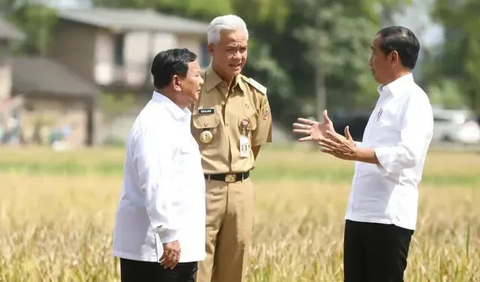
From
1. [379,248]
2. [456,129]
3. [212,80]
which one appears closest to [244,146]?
[212,80]

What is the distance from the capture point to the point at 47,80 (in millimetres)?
50188

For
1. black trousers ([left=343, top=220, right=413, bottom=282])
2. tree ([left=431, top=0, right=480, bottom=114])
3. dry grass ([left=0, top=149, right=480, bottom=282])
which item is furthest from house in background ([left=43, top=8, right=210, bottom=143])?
black trousers ([left=343, top=220, right=413, bottom=282])

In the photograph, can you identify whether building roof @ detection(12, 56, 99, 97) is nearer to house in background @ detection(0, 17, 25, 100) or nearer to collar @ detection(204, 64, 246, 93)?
house in background @ detection(0, 17, 25, 100)

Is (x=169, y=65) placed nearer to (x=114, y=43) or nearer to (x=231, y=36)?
(x=231, y=36)

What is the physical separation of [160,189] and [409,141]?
1.18 m

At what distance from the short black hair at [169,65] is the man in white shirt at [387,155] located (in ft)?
2.35

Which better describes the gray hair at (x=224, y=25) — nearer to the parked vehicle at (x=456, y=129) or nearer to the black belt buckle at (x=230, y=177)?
the black belt buckle at (x=230, y=177)

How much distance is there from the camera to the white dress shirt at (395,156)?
5023 mm

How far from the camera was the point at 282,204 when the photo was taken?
1409 centimetres

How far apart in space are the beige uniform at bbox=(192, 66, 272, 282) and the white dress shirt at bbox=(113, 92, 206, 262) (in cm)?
84

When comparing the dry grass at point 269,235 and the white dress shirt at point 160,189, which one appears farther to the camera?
the dry grass at point 269,235

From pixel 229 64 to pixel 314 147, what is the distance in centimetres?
3972

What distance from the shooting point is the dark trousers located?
4.75 metres

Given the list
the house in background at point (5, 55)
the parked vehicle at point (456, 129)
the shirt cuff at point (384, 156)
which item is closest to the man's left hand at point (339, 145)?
the shirt cuff at point (384, 156)
